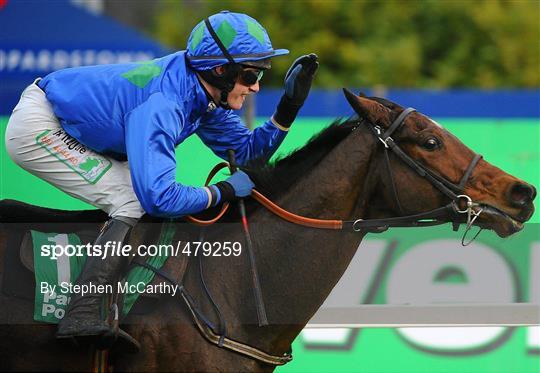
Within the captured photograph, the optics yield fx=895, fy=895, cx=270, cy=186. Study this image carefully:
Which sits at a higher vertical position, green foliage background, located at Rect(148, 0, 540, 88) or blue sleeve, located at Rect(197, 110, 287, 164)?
green foliage background, located at Rect(148, 0, 540, 88)

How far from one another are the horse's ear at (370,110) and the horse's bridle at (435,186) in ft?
0.11

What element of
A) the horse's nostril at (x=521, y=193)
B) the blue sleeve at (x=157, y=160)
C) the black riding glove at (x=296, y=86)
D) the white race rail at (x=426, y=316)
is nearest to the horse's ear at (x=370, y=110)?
the black riding glove at (x=296, y=86)

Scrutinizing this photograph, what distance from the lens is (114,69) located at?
364cm

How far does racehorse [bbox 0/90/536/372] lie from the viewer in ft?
11.3

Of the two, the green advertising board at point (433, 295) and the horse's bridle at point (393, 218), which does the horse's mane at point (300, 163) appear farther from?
the green advertising board at point (433, 295)

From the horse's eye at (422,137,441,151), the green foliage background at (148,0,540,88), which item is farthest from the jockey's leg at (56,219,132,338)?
the green foliage background at (148,0,540,88)

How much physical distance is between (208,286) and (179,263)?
147 mm

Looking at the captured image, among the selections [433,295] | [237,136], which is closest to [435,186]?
[237,136]

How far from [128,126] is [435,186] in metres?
1.21

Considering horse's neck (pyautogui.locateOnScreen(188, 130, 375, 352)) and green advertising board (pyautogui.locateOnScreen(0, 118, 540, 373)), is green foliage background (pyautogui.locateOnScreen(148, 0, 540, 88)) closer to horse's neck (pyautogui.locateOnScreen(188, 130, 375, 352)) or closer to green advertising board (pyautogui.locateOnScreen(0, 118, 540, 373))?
green advertising board (pyautogui.locateOnScreen(0, 118, 540, 373))

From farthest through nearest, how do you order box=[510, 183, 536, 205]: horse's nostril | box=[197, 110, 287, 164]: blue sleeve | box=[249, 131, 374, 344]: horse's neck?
box=[197, 110, 287, 164]: blue sleeve
box=[249, 131, 374, 344]: horse's neck
box=[510, 183, 536, 205]: horse's nostril

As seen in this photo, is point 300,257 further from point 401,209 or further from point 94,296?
point 94,296

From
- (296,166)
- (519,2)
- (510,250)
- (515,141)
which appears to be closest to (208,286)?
(296,166)

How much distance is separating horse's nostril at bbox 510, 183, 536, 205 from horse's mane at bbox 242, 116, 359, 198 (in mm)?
677
